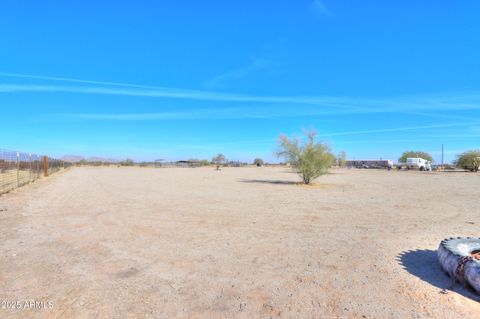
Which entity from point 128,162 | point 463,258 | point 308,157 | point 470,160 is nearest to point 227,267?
point 463,258

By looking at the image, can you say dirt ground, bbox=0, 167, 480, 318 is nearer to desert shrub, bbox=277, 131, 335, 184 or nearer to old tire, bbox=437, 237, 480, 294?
old tire, bbox=437, 237, 480, 294

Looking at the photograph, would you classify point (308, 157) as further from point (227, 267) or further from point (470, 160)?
point (470, 160)

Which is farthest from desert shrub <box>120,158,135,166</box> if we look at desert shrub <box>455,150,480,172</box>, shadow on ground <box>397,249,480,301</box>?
shadow on ground <box>397,249,480,301</box>

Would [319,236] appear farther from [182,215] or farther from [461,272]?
[182,215]

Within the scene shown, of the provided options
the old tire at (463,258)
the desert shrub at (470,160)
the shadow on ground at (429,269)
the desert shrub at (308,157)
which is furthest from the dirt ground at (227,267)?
the desert shrub at (470,160)

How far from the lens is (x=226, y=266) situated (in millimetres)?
5242

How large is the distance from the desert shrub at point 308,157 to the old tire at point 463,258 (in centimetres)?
2028

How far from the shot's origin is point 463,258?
448 centimetres

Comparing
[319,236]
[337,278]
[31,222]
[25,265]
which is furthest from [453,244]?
[31,222]

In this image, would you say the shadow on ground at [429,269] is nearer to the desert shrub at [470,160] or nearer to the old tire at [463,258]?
the old tire at [463,258]

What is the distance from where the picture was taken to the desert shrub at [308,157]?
2578 centimetres

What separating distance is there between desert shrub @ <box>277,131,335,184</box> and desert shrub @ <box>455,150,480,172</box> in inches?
1819

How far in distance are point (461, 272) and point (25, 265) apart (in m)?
6.11

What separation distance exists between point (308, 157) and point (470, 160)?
166ft
